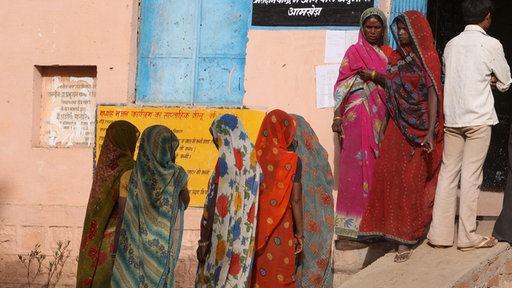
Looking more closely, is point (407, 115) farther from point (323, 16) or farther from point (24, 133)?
point (24, 133)

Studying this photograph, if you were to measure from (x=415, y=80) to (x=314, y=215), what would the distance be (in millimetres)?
1205

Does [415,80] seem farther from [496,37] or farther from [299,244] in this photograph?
[496,37]

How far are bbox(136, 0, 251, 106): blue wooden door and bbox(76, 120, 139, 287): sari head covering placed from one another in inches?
95.0

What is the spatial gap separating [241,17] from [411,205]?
2932 millimetres

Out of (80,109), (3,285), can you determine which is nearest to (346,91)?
(80,109)

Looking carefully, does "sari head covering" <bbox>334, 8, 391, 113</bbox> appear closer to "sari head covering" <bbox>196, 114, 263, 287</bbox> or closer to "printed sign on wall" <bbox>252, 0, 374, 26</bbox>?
"printed sign on wall" <bbox>252, 0, 374, 26</bbox>

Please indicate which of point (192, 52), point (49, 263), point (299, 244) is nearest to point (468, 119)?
point (299, 244)

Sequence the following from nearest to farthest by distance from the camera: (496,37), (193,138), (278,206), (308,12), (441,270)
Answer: (441,270)
(278,206)
(308,12)
(193,138)
(496,37)

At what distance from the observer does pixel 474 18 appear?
7.44 m

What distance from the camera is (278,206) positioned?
24.0 feet

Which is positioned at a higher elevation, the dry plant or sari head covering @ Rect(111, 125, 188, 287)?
sari head covering @ Rect(111, 125, 188, 287)

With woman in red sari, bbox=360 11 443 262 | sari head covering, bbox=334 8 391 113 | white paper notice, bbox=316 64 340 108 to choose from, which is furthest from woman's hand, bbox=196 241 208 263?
white paper notice, bbox=316 64 340 108

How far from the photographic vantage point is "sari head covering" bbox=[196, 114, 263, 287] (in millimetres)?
7152

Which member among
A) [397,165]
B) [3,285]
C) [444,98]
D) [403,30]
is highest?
[403,30]
